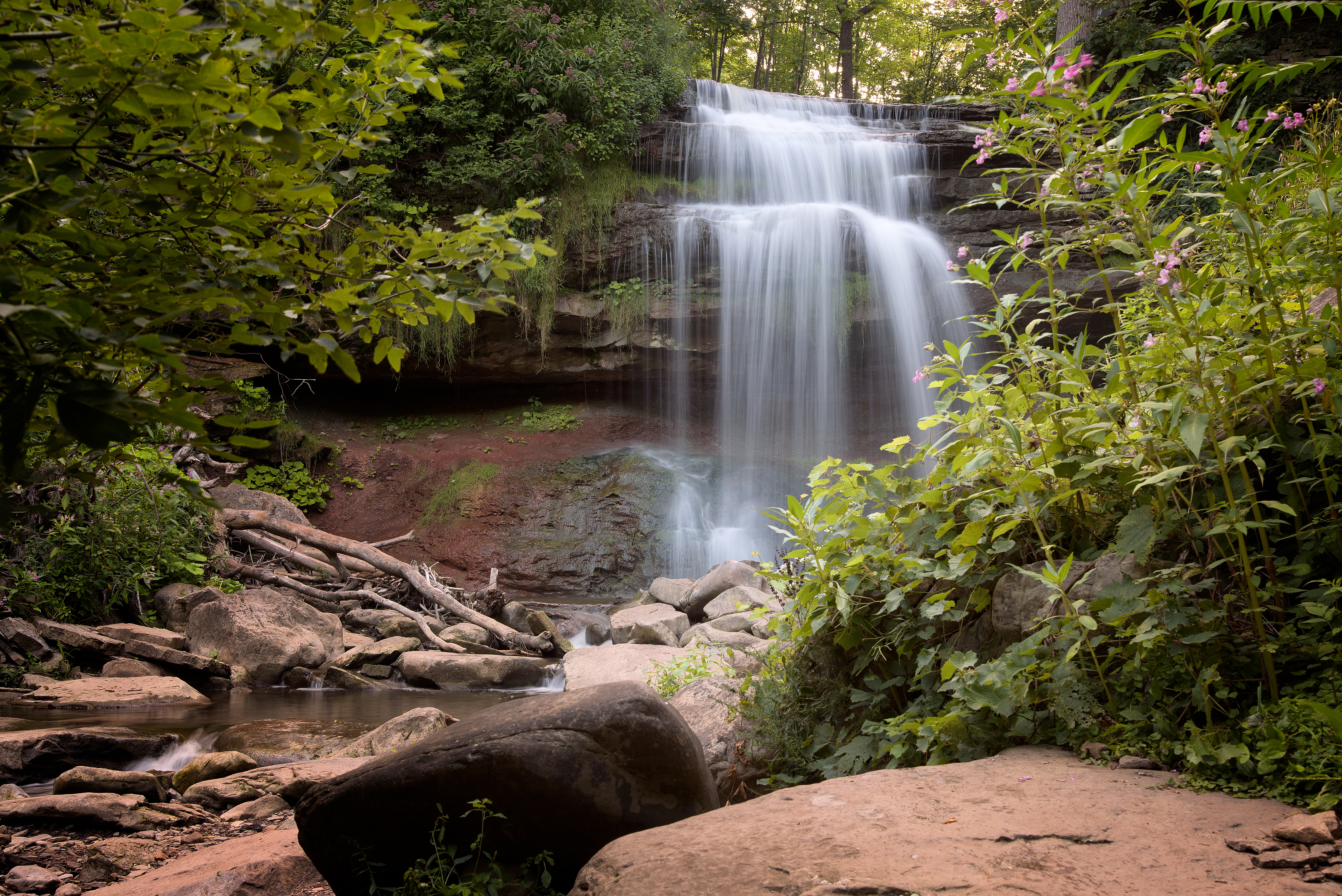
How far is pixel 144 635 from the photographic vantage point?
6.55 metres

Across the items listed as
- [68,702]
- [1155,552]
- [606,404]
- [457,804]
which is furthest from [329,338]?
[606,404]


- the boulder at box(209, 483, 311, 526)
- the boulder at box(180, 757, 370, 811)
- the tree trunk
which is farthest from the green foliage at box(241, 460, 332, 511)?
the tree trunk

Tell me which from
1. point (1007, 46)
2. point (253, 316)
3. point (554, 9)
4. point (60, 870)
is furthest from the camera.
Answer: point (554, 9)

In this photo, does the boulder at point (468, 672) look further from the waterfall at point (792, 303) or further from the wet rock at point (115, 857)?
the waterfall at point (792, 303)

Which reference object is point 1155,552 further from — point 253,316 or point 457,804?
point 253,316

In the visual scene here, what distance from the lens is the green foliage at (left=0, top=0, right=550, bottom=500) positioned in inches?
46.3

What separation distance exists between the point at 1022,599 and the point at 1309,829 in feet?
3.65

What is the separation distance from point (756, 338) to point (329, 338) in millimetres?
12046

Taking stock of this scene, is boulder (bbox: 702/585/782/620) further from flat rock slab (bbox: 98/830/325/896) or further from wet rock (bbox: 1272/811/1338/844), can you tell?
wet rock (bbox: 1272/811/1338/844)

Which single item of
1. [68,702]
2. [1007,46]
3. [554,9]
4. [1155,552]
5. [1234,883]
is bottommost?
[68,702]

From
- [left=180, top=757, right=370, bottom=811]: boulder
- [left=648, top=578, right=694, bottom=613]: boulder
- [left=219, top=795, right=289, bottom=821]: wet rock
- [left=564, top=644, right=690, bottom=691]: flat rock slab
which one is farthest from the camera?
[left=648, top=578, right=694, bottom=613]: boulder

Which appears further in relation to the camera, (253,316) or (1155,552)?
(1155,552)

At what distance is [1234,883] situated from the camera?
5.15ft

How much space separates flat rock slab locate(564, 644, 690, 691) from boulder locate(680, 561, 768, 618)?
7.57ft
